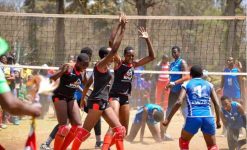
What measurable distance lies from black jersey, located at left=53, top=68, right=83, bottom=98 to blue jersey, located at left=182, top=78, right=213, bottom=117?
1893 millimetres

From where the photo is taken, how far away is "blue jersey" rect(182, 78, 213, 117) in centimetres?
848

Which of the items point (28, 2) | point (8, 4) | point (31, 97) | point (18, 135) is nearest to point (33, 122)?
point (31, 97)

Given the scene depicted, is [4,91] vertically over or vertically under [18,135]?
over

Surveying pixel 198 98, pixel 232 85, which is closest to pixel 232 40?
pixel 232 85

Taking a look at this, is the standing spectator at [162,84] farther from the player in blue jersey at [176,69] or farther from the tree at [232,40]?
the player in blue jersey at [176,69]

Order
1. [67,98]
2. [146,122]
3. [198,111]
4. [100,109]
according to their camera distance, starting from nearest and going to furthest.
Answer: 1. [198,111]
2. [100,109]
3. [67,98]
4. [146,122]

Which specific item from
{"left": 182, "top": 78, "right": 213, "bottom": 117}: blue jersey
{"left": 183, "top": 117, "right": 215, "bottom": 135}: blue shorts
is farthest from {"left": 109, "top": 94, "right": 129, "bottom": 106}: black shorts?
{"left": 183, "top": 117, "right": 215, "bottom": 135}: blue shorts

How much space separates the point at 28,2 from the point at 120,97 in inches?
859

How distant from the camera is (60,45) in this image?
1620 centimetres

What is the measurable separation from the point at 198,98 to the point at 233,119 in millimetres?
2868

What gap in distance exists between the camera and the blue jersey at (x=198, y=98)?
27.8ft

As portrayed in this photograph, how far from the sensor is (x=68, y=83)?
902 centimetres

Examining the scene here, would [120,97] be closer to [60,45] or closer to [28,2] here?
[60,45]

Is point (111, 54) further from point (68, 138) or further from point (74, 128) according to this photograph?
point (68, 138)
